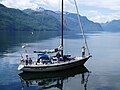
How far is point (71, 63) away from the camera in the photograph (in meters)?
60.5

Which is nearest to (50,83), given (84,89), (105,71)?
(84,89)

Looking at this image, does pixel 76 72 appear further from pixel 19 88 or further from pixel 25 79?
pixel 19 88

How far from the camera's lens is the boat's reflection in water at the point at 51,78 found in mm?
49591

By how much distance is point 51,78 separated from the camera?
5503 centimetres

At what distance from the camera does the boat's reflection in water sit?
49591 millimetres

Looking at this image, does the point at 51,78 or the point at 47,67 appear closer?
the point at 51,78

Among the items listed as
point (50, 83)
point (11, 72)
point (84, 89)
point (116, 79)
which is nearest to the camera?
point (84, 89)

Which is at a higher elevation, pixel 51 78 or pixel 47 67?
pixel 47 67

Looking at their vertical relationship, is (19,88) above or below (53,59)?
below

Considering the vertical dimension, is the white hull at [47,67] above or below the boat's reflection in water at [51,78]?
above

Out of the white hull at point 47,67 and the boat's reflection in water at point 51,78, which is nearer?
the boat's reflection in water at point 51,78

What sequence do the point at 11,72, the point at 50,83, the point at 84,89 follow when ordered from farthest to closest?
the point at 11,72
the point at 50,83
the point at 84,89

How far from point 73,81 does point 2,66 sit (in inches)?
835

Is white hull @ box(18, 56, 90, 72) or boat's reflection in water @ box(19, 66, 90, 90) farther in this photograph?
white hull @ box(18, 56, 90, 72)
